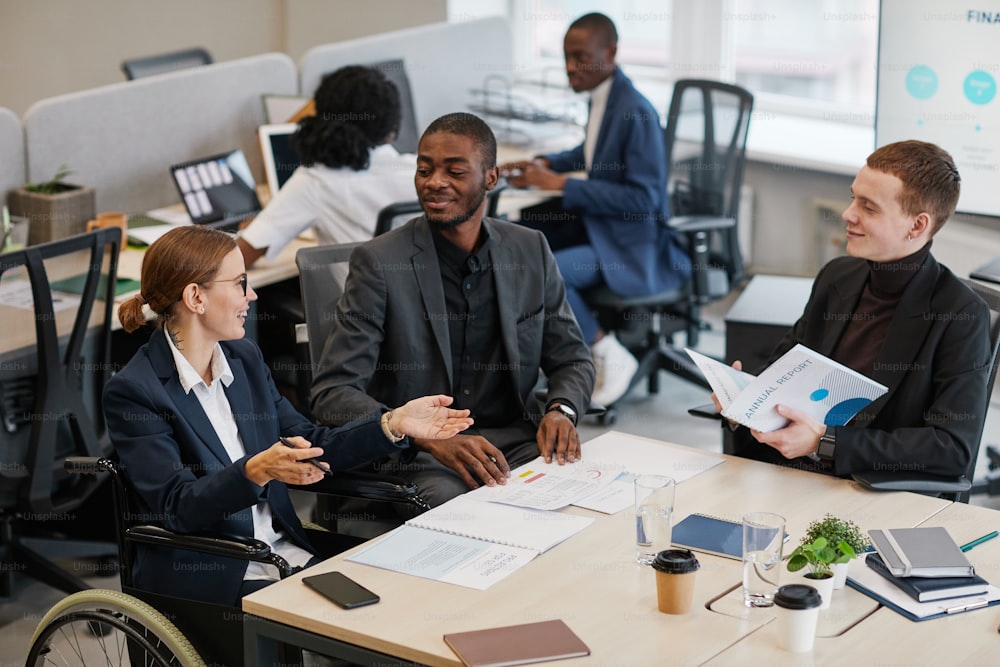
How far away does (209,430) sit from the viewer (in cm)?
221

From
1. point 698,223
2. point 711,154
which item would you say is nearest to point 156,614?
point 698,223

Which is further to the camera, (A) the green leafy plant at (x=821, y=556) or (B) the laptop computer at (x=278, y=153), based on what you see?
(B) the laptop computer at (x=278, y=153)

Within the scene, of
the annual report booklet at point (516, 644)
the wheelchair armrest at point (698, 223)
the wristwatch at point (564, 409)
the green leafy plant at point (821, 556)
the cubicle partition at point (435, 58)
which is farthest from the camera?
the cubicle partition at point (435, 58)

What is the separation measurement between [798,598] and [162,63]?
4.20 metres

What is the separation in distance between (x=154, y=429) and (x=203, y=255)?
323 millimetres

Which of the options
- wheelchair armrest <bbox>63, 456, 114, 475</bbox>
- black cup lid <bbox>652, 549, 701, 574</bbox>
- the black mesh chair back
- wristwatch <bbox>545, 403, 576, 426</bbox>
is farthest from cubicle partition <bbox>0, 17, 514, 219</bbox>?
black cup lid <bbox>652, 549, 701, 574</bbox>

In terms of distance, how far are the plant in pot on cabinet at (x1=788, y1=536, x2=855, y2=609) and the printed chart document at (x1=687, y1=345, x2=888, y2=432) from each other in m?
0.47

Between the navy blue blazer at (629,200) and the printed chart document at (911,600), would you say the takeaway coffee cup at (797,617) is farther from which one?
the navy blue blazer at (629,200)

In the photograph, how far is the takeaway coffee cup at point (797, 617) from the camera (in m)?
1.70

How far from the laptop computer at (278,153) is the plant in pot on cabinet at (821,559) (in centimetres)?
284

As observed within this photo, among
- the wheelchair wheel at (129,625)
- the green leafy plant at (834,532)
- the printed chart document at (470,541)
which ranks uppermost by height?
the green leafy plant at (834,532)

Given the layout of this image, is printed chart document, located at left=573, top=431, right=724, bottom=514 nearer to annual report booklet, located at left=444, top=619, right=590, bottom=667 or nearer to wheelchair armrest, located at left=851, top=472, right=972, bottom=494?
wheelchair armrest, located at left=851, top=472, right=972, bottom=494

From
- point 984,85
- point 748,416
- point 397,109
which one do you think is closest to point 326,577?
point 748,416

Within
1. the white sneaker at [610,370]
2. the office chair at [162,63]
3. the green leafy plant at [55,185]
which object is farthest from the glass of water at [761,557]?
the office chair at [162,63]
